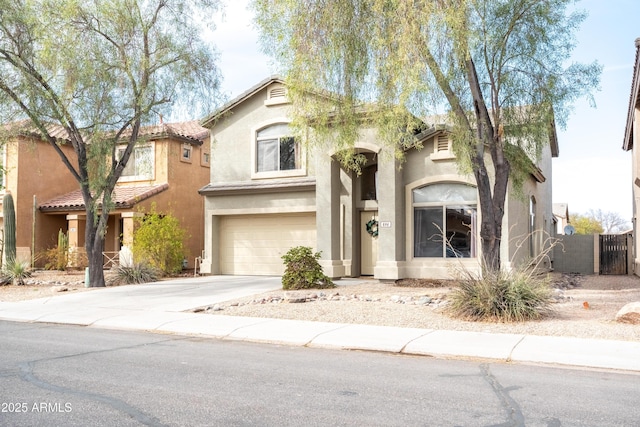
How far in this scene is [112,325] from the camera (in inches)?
476

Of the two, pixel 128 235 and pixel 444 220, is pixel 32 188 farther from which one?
pixel 444 220

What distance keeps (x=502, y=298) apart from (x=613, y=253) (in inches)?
615

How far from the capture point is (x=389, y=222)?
60.3ft

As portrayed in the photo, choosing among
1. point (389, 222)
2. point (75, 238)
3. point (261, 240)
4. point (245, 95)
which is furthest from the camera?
point (75, 238)

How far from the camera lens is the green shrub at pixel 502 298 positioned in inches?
433

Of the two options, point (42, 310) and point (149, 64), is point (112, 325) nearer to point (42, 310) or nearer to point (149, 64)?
point (42, 310)

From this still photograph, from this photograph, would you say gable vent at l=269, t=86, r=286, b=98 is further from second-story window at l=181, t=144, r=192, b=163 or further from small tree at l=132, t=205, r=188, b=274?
second-story window at l=181, t=144, r=192, b=163

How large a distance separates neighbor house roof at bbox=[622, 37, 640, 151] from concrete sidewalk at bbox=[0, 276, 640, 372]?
10.6 m

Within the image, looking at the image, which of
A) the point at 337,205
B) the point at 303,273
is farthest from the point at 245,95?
the point at 303,273

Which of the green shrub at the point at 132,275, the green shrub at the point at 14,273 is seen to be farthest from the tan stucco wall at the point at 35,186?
the green shrub at the point at 132,275

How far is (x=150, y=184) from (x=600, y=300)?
18.5m

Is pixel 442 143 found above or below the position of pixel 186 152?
below

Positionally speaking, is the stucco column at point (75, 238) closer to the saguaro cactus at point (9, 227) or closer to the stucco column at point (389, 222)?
the saguaro cactus at point (9, 227)

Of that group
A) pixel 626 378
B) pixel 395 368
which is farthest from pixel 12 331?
pixel 626 378
